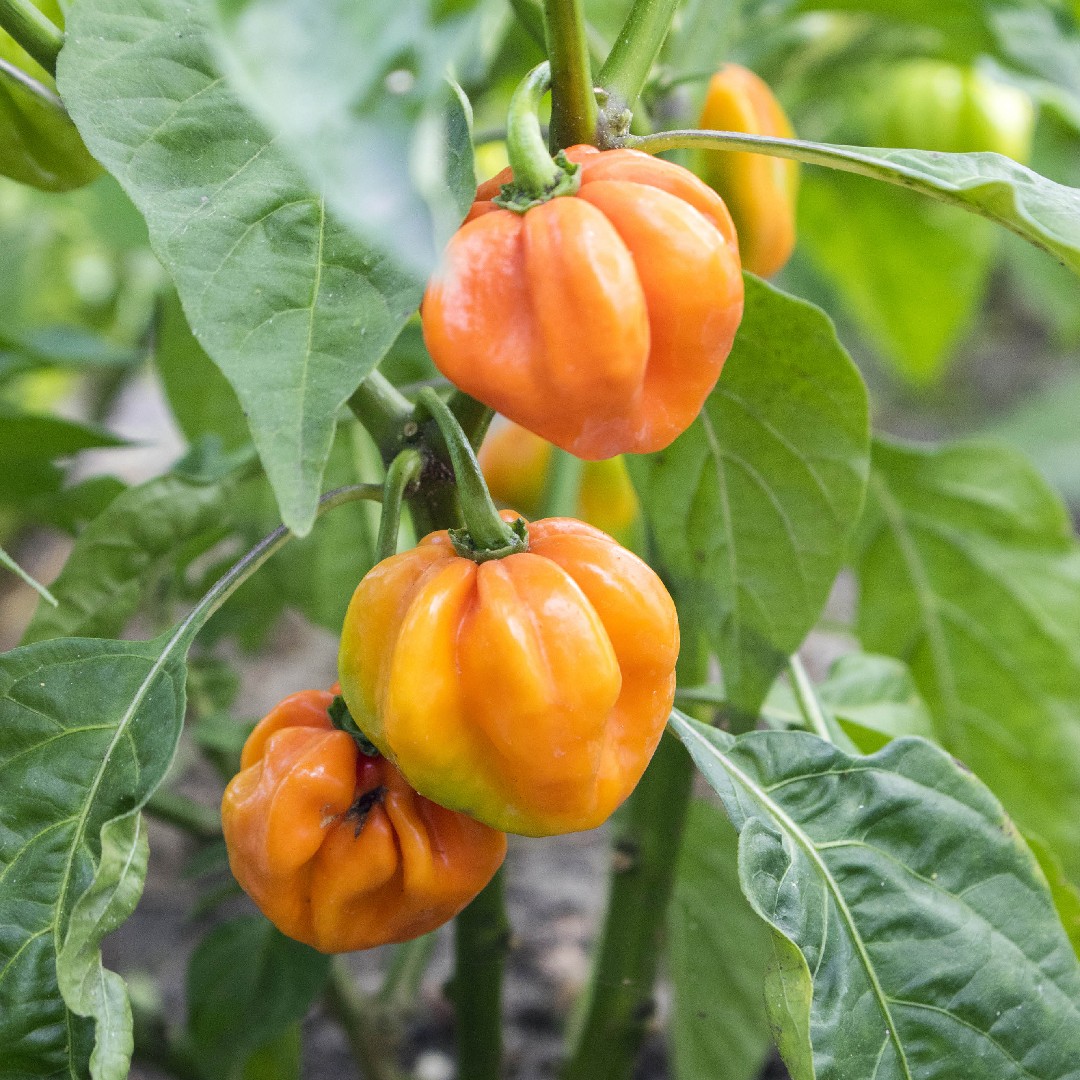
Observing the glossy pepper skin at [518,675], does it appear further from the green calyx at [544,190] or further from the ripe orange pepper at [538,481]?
the ripe orange pepper at [538,481]

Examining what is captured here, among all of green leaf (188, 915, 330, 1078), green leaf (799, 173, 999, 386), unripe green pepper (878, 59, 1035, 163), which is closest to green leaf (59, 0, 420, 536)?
green leaf (188, 915, 330, 1078)

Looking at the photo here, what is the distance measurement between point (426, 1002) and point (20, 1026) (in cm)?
83

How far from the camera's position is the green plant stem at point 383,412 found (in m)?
0.56

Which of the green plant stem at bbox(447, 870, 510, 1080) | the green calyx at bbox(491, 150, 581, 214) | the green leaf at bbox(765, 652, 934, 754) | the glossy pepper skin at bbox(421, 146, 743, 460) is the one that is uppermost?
the green calyx at bbox(491, 150, 581, 214)

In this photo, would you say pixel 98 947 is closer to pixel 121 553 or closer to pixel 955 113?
pixel 121 553

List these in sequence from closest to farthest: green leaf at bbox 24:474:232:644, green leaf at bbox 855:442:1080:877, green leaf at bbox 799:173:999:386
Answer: green leaf at bbox 24:474:232:644 → green leaf at bbox 855:442:1080:877 → green leaf at bbox 799:173:999:386

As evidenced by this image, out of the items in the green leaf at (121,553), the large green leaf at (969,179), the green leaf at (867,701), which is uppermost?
the large green leaf at (969,179)

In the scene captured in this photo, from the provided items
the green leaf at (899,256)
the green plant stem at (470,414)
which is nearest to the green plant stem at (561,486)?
the green plant stem at (470,414)

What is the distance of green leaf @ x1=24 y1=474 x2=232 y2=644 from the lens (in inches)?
25.6

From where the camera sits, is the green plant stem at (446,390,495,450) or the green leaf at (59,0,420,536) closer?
the green leaf at (59,0,420,536)

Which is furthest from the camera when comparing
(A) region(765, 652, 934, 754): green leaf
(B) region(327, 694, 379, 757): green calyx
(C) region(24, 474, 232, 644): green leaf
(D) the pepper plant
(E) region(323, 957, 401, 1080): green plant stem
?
(E) region(323, 957, 401, 1080): green plant stem

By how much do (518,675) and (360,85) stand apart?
22 centimetres

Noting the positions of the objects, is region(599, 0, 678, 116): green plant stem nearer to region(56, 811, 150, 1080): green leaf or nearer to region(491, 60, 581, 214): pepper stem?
region(491, 60, 581, 214): pepper stem

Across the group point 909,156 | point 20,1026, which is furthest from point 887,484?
point 20,1026
